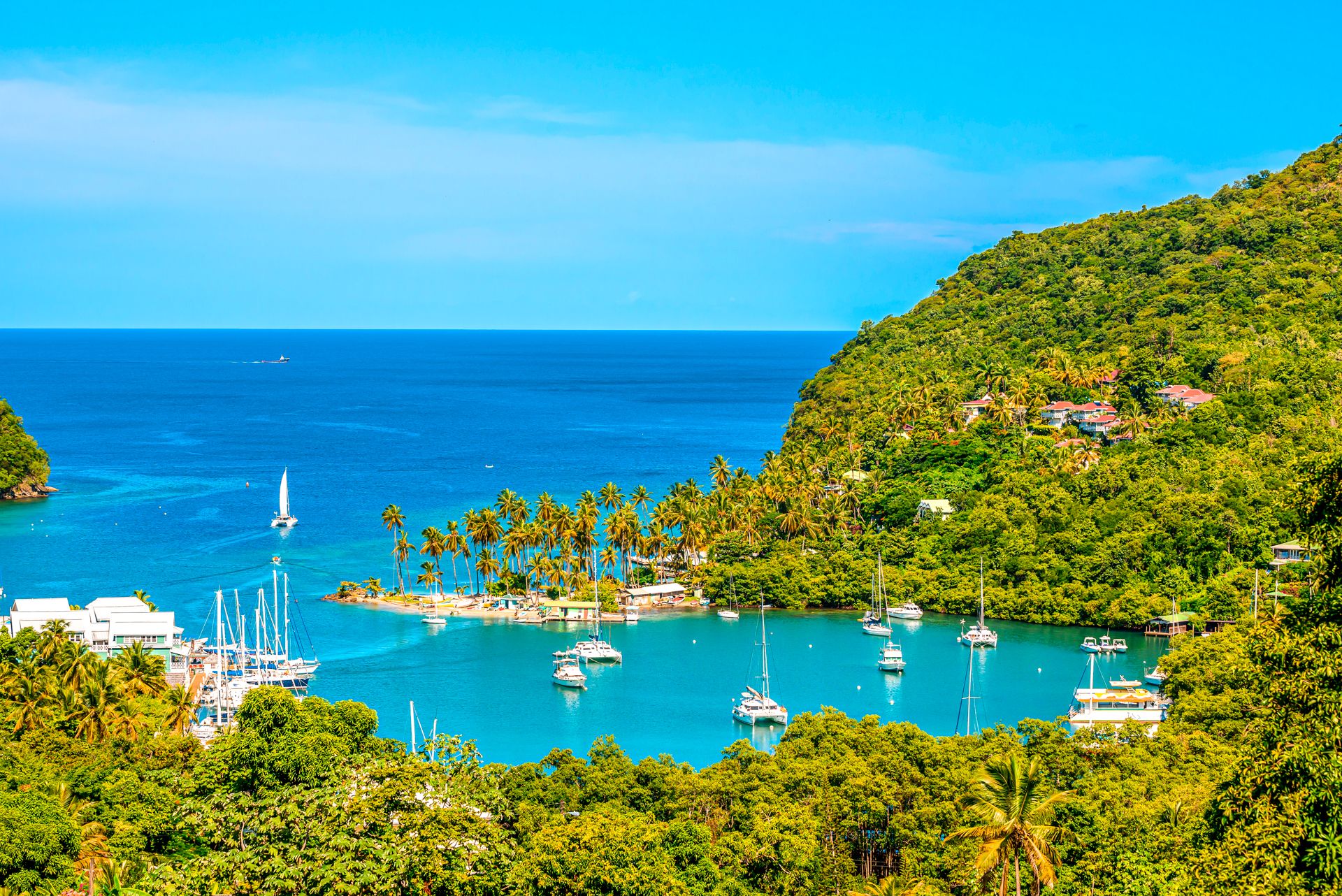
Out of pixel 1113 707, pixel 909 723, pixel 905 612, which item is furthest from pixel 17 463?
pixel 1113 707

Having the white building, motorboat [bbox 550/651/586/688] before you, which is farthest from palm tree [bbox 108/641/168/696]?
the white building

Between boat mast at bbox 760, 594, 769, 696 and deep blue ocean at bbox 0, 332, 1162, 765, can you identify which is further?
boat mast at bbox 760, 594, 769, 696

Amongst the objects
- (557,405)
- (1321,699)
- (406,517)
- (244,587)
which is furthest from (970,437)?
(557,405)

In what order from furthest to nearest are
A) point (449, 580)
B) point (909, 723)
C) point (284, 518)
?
point (284, 518) → point (449, 580) → point (909, 723)

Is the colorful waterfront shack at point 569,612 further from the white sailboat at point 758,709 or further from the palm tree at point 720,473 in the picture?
the palm tree at point 720,473

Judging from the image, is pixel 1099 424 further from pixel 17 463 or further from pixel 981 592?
pixel 17 463

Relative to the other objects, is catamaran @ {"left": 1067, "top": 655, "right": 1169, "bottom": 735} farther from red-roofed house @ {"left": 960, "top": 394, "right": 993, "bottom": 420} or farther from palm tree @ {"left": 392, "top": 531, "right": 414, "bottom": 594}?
red-roofed house @ {"left": 960, "top": 394, "right": 993, "bottom": 420}

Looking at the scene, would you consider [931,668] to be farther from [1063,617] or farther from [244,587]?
[244,587]
